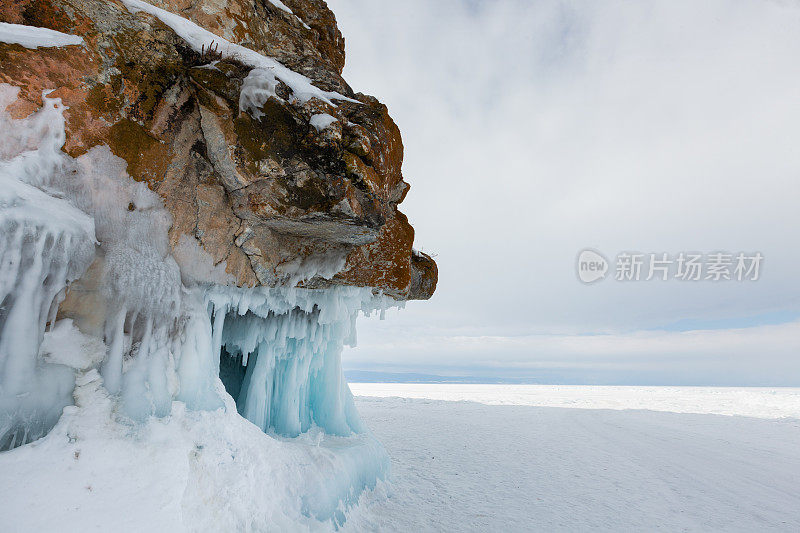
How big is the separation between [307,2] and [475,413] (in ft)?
49.1

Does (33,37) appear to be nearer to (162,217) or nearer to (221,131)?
(221,131)

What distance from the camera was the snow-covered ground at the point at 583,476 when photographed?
5.16 meters

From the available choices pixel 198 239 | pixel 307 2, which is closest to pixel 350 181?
pixel 198 239

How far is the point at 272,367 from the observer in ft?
21.1

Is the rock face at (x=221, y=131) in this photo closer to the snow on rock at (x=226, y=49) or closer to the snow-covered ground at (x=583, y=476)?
the snow on rock at (x=226, y=49)

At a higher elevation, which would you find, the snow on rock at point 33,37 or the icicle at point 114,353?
the snow on rock at point 33,37

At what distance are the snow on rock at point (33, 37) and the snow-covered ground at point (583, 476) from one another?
6.16 metres

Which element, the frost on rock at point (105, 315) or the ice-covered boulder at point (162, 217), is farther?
the ice-covered boulder at point (162, 217)

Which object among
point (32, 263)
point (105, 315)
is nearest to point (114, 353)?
point (105, 315)

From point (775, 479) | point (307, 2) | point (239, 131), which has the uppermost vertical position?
point (307, 2)

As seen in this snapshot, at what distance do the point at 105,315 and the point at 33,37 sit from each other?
2497mm

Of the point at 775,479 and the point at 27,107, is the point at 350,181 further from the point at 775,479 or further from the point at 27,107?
the point at 775,479

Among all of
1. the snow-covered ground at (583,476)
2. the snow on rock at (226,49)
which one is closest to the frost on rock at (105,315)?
the snow on rock at (226,49)

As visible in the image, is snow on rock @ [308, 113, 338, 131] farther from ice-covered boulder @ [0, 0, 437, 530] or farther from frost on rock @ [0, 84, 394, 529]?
frost on rock @ [0, 84, 394, 529]
